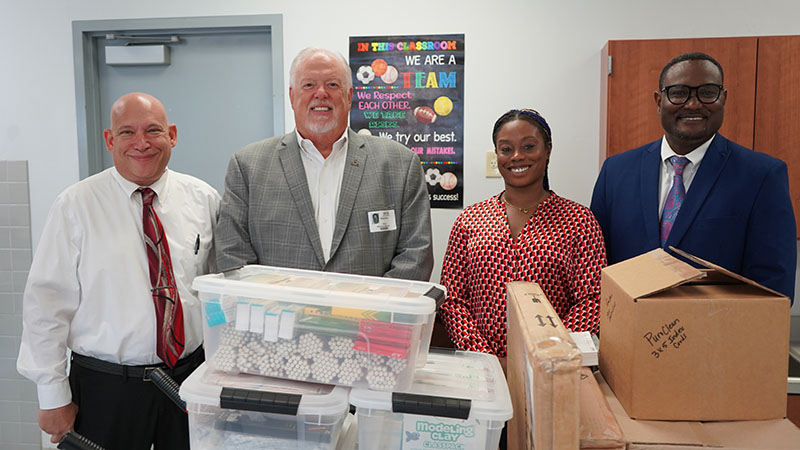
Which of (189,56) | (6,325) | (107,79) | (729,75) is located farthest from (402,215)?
(6,325)

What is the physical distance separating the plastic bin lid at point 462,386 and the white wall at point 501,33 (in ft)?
4.95

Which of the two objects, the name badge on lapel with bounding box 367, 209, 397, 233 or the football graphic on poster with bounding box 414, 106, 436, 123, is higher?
the football graphic on poster with bounding box 414, 106, 436, 123

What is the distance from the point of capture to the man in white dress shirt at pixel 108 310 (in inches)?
64.0

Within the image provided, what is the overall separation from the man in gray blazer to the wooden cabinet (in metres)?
1.07

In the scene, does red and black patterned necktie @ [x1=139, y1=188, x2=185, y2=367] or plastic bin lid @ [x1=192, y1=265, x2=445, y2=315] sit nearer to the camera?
plastic bin lid @ [x1=192, y1=265, x2=445, y2=315]

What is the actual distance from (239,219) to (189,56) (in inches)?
61.1

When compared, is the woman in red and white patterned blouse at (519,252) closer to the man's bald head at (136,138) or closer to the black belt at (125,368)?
the black belt at (125,368)

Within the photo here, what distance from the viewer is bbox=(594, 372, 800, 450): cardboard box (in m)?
0.92

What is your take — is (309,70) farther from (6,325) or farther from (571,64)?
(6,325)

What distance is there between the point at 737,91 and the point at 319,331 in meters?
2.09

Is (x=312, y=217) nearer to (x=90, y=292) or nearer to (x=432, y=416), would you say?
(x=90, y=292)

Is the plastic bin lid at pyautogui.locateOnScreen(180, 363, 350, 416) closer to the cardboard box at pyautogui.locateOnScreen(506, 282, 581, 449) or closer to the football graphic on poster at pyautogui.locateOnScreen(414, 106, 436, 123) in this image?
the cardboard box at pyautogui.locateOnScreen(506, 282, 581, 449)

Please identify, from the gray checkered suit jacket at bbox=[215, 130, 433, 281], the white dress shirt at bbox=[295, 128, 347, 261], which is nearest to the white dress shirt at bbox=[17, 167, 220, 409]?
the gray checkered suit jacket at bbox=[215, 130, 433, 281]

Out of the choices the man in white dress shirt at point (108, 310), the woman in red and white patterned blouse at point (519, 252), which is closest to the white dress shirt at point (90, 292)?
the man in white dress shirt at point (108, 310)
